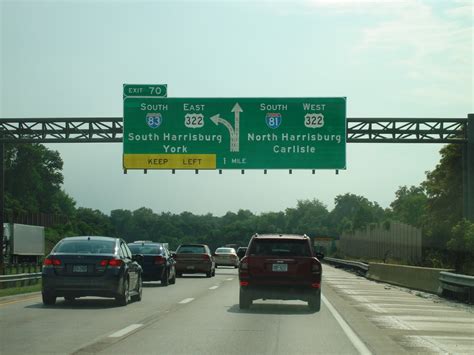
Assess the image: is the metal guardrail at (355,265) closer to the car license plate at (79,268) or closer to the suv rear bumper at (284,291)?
the suv rear bumper at (284,291)

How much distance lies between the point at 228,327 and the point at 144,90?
27.4 meters

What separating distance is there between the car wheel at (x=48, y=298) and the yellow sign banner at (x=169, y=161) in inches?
828

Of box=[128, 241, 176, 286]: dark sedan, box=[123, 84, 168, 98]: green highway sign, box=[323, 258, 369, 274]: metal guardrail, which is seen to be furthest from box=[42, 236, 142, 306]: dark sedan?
box=[323, 258, 369, 274]: metal guardrail

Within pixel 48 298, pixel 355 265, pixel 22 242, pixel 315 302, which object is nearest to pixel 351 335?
pixel 315 302

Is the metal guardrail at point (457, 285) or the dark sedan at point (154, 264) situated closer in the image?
the metal guardrail at point (457, 285)

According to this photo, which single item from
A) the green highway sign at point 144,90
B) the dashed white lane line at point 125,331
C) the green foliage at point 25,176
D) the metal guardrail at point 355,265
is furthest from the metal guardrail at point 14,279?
the green foliage at point 25,176

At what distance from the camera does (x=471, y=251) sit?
2923cm

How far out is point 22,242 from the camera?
63875 mm

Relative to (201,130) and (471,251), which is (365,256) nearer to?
(201,130)

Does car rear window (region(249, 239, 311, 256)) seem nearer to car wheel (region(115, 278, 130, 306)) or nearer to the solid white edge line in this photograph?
the solid white edge line

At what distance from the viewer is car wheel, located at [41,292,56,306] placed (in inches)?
736

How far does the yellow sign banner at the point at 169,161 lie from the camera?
130 feet

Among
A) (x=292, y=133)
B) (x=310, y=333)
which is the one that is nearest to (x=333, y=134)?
(x=292, y=133)

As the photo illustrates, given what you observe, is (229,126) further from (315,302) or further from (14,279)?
(315,302)
